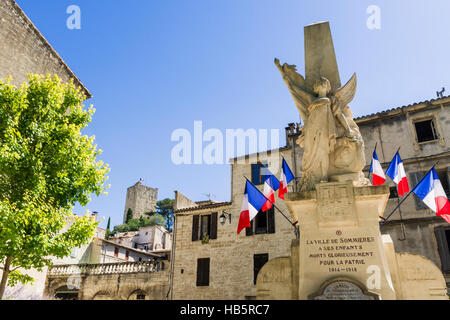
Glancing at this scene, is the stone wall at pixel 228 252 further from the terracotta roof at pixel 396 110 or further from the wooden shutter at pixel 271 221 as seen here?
the terracotta roof at pixel 396 110

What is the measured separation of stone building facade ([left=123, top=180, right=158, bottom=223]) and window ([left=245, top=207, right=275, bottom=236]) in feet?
233

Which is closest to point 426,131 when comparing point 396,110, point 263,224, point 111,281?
point 396,110

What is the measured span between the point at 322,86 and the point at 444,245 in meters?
15.5

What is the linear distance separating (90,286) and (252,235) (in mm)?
13307

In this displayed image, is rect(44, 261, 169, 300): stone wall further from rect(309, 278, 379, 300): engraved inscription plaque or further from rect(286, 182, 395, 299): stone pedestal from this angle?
rect(309, 278, 379, 300): engraved inscription plaque

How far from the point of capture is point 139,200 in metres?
92.4

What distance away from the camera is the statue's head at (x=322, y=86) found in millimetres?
6770

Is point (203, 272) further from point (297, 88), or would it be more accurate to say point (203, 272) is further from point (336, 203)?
point (336, 203)

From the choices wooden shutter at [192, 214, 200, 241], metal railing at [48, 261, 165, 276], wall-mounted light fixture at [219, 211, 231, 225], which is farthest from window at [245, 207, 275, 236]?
metal railing at [48, 261, 165, 276]

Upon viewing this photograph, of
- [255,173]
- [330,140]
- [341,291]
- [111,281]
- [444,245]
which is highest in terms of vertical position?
[255,173]

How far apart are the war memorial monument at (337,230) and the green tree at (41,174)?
6734mm

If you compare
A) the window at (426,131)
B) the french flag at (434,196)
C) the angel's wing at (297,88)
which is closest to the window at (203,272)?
the window at (426,131)
